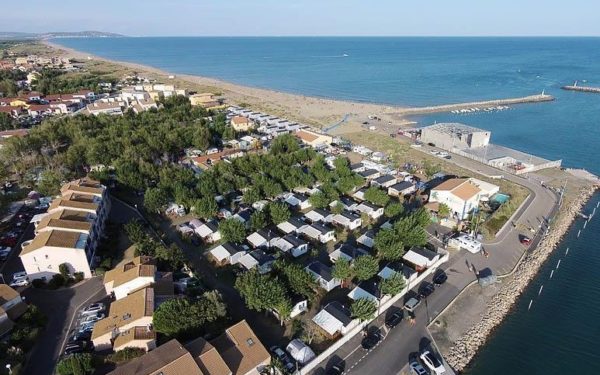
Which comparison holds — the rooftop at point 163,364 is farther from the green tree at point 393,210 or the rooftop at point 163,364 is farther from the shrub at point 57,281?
the green tree at point 393,210

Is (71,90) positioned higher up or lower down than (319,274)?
higher up

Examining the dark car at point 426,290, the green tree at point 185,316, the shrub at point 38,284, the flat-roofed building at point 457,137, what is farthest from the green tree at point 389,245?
the flat-roofed building at point 457,137

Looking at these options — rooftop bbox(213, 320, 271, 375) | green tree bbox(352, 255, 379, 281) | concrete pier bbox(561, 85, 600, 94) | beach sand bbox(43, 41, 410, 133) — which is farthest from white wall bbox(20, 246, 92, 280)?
concrete pier bbox(561, 85, 600, 94)

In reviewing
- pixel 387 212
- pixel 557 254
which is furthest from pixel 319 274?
pixel 557 254

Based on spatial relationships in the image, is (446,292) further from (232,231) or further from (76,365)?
(76,365)

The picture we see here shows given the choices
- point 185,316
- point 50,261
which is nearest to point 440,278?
point 185,316

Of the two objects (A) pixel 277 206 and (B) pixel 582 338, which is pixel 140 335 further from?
(B) pixel 582 338
